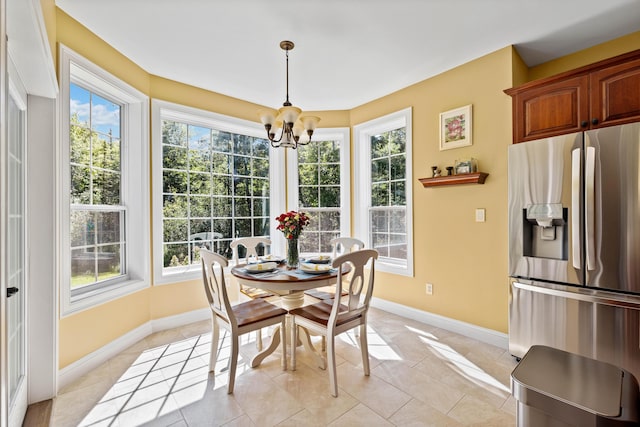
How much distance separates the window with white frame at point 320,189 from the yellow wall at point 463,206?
107 centimetres

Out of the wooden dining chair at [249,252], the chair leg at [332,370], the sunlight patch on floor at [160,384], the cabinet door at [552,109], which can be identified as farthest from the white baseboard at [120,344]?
the cabinet door at [552,109]

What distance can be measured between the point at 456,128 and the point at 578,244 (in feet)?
4.95

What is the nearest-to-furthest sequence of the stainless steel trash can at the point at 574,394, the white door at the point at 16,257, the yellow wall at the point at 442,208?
the stainless steel trash can at the point at 574,394 < the white door at the point at 16,257 < the yellow wall at the point at 442,208

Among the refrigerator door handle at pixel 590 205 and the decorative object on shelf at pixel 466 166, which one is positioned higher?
the decorative object on shelf at pixel 466 166

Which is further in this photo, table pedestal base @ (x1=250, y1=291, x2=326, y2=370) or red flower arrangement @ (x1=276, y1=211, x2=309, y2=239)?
red flower arrangement @ (x1=276, y1=211, x2=309, y2=239)

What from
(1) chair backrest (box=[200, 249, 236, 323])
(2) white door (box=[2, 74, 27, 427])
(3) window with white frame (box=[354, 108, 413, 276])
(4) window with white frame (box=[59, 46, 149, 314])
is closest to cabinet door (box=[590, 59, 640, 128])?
(3) window with white frame (box=[354, 108, 413, 276])

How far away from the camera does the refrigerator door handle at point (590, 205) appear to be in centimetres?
209

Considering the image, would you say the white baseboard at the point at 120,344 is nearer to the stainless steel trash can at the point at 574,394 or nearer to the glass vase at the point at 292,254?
the glass vase at the point at 292,254

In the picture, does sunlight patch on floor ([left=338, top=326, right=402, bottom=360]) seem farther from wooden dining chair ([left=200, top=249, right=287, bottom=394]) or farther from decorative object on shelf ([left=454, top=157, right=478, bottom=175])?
decorative object on shelf ([left=454, top=157, right=478, bottom=175])

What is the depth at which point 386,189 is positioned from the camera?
396 centimetres

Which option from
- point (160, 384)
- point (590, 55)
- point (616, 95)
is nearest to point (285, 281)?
point (160, 384)

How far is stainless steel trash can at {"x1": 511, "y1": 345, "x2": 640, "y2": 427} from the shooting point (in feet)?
2.84

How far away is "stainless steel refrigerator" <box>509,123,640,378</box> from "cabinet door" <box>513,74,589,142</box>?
0.47 feet

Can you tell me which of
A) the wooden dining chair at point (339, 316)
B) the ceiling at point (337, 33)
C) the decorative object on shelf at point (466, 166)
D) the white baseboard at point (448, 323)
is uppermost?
the ceiling at point (337, 33)
